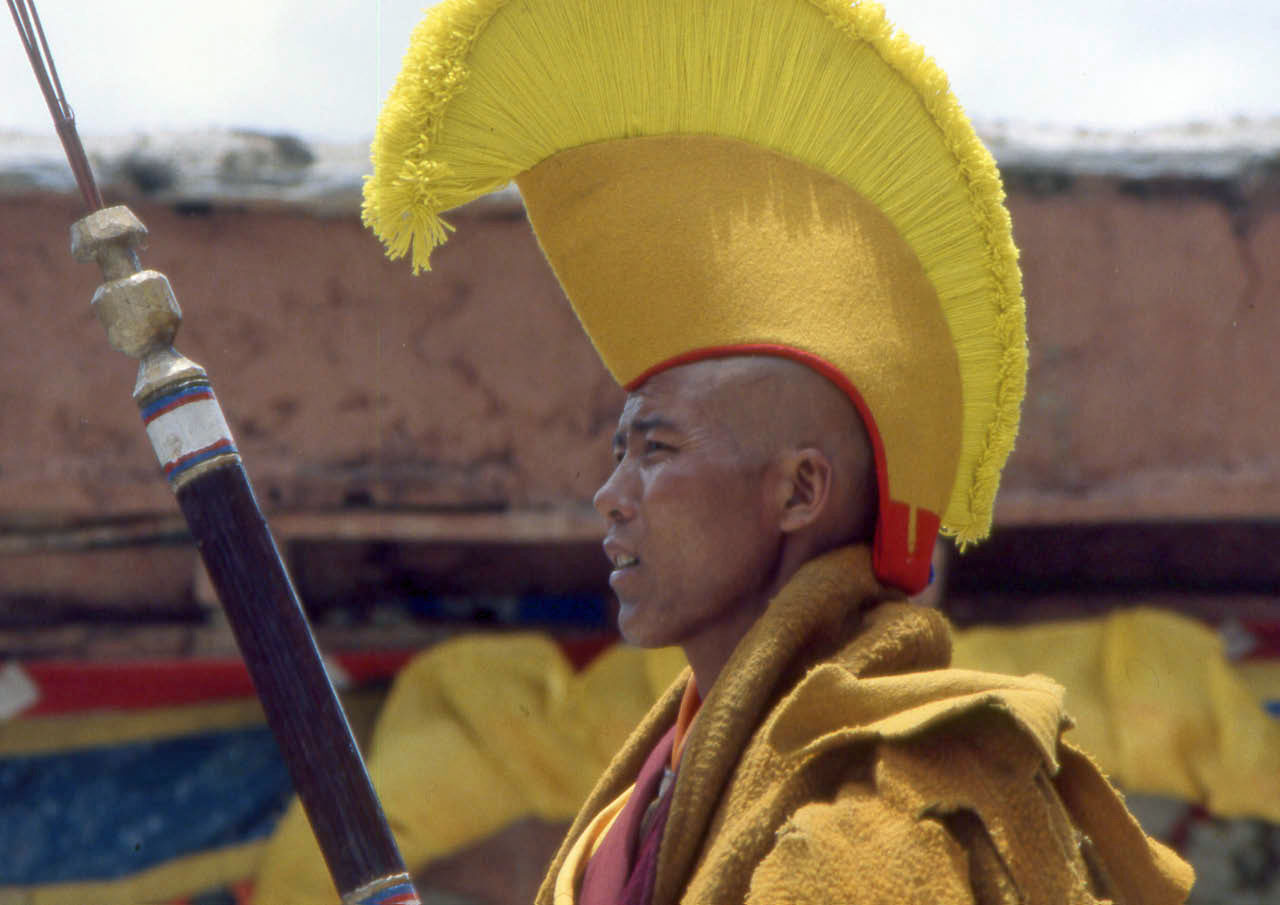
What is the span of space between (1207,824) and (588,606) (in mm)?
1408

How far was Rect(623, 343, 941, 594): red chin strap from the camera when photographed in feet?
4.76

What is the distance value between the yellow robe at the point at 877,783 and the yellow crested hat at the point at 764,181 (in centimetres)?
13

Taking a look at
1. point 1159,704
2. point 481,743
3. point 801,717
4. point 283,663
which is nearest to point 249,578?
point 283,663

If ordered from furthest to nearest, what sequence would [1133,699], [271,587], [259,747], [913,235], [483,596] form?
1. [483,596]
2. [259,747]
3. [1133,699]
4. [913,235]
5. [271,587]

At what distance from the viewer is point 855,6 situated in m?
1.47

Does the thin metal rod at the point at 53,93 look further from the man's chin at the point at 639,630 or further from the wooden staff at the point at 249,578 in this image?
the man's chin at the point at 639,630

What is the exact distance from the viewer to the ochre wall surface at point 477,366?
3150 mm

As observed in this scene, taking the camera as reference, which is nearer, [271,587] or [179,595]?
[271,587]

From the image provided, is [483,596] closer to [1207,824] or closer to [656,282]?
[1207,824]

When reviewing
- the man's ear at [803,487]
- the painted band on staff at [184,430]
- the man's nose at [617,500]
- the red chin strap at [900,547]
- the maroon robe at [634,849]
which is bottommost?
the maroon robe at [634,849]

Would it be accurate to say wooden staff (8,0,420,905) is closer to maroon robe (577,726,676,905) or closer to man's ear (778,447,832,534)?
maroon robe (577,726,676,905)

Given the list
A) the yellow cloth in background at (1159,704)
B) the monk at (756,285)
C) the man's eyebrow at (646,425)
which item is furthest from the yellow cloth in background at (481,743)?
the man's eyebrow at (646,425)

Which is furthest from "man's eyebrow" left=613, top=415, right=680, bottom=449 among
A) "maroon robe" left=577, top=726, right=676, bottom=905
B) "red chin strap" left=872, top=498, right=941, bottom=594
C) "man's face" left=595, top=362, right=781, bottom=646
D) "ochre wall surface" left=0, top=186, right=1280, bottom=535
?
"ochre wall surface" left=0, top=186, right=1280, bottom=535

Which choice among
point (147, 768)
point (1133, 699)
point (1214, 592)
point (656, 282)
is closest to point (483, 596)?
point (147, 768)
